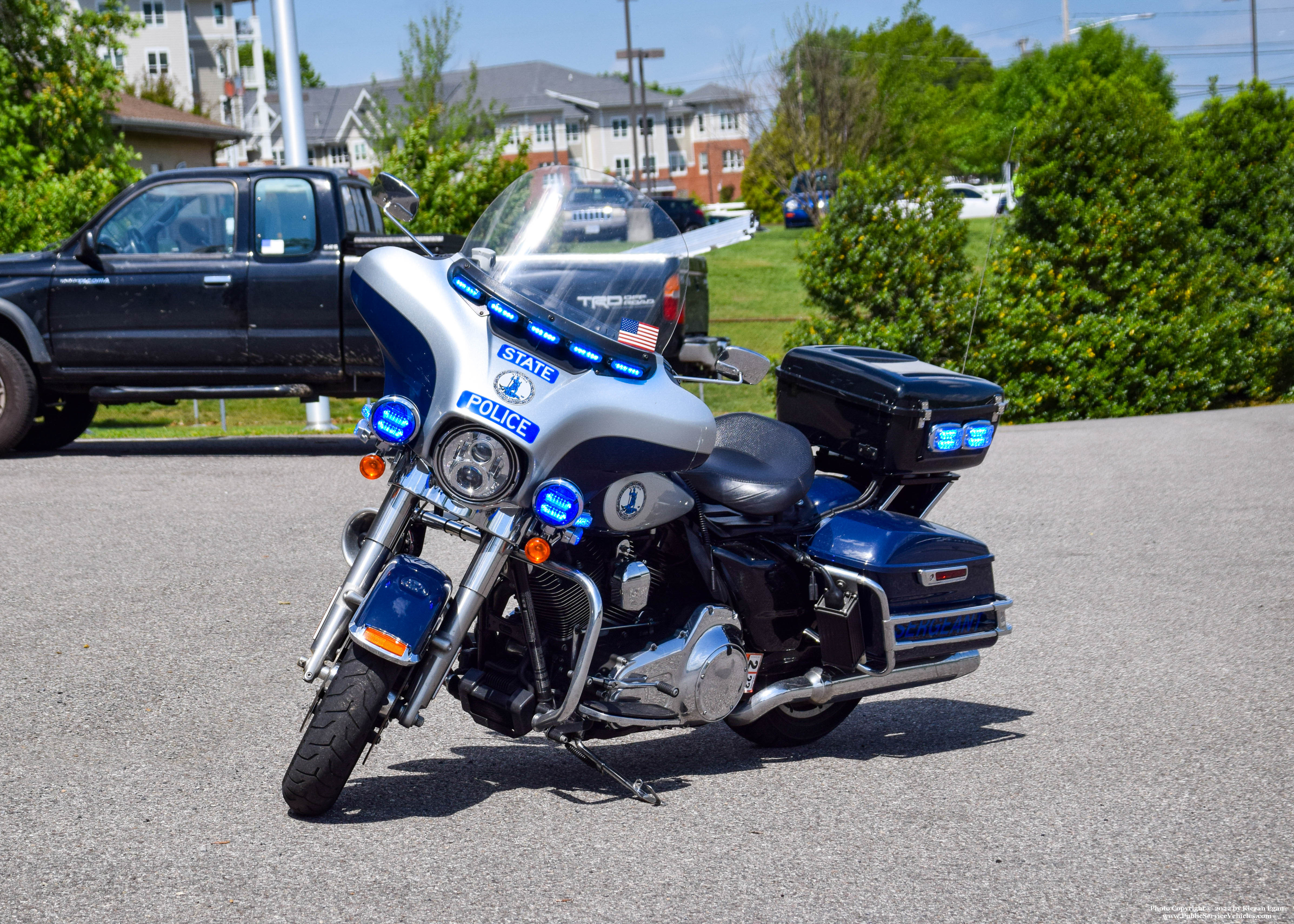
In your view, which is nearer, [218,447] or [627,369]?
[627,369]

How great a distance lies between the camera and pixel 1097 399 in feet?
42.5

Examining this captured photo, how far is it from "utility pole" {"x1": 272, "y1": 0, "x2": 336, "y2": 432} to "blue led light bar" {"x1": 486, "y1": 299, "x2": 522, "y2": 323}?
9903mm

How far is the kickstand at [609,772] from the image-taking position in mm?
3916

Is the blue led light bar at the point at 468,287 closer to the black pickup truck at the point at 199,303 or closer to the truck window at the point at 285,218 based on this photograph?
the black pickup truck at the point at 199,303

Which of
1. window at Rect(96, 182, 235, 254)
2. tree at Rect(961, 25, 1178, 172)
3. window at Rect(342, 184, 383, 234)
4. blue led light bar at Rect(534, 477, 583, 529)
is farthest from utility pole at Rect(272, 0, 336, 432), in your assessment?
tree at Rect(961, 25, 1178, 172)

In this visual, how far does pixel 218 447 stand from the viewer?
11.6 m

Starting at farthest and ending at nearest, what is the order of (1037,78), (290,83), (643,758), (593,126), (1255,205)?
(593,126), (1037,78), (1255,205), (290,83), (643,758)

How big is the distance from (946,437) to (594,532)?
4.77 ft

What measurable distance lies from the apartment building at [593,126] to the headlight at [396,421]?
7815 centimetres

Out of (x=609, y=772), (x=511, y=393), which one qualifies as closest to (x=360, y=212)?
(x=511, y=393)

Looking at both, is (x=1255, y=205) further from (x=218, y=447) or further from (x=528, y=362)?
(x=528, y=362)

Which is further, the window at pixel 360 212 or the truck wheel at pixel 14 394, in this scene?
the window at pixel 360 212

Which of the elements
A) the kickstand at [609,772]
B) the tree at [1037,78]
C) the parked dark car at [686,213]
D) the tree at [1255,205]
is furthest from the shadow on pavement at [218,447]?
the tree at [1037,78]

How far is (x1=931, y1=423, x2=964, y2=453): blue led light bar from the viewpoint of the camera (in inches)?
181
